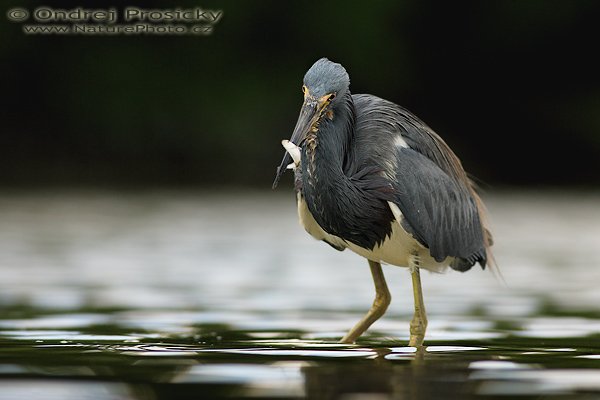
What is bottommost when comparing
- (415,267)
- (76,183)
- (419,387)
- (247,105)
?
(419,387)

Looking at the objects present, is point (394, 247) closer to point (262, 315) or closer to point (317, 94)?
point (317, 94)

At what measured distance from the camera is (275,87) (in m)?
35.2

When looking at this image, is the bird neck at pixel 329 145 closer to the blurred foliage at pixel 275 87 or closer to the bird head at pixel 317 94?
the bird head at pixel 317 94

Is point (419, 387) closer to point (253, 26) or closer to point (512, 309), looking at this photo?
point (512, 309)

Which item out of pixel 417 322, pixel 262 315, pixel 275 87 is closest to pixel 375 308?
pixel 417 322

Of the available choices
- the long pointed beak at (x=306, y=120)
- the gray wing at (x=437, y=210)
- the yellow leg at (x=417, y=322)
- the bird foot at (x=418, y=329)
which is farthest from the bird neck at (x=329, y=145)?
the bird foot at (x=418, y=329)

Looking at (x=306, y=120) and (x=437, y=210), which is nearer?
(x=306, y=120)

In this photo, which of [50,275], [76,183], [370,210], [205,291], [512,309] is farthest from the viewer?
[76,183]

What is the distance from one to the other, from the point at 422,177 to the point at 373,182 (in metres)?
0.33

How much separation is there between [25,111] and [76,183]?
467 centimetres

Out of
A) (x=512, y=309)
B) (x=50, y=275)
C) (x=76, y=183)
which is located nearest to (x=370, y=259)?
(x=512, y=309)

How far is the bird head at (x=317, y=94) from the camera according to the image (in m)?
7.24

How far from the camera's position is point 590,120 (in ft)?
119

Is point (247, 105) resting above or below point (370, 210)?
above
